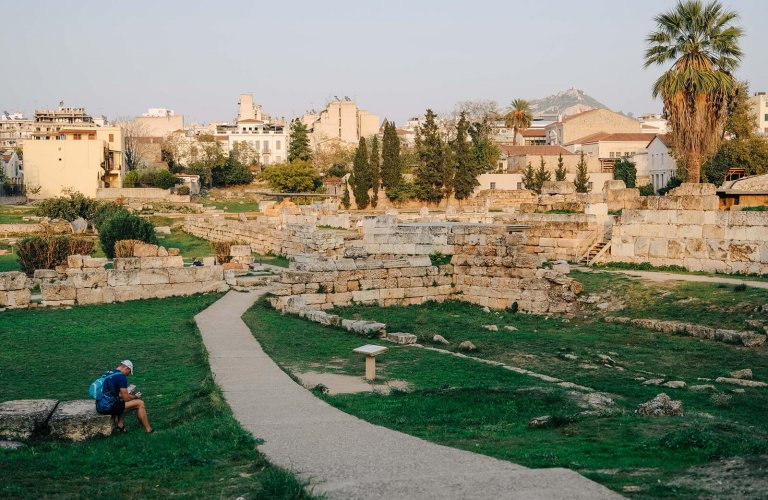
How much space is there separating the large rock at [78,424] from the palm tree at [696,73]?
23.4 metres

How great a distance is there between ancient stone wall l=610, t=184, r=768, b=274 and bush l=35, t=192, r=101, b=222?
36.4 metres

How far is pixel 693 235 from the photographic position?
21812mm

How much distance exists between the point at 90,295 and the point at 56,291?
2.71ft

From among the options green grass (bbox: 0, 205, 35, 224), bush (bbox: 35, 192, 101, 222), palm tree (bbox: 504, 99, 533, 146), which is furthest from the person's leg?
palm tree (bbox: 504, 99, 533, 146)

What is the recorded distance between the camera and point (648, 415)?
8.68m

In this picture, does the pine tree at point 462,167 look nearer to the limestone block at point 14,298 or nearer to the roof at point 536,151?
the roof at point 536,151

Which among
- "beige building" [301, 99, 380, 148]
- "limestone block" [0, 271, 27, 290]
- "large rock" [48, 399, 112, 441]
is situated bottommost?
"large rock" [48, 399, 112, 441]

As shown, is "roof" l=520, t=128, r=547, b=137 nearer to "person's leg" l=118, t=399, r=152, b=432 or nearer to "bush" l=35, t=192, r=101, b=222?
"bush" l=35, t=192, r=101, b=222

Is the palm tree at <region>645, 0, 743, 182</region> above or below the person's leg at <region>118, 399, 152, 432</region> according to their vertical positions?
above

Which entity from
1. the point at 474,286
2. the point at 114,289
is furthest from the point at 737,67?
the point at 114,289

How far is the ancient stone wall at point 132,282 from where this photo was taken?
1977 cm

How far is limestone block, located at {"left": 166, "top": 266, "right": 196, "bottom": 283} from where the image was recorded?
2131 cm

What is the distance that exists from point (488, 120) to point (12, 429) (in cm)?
9718

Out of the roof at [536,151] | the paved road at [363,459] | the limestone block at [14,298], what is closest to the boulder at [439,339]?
the paved road at [363,459]
